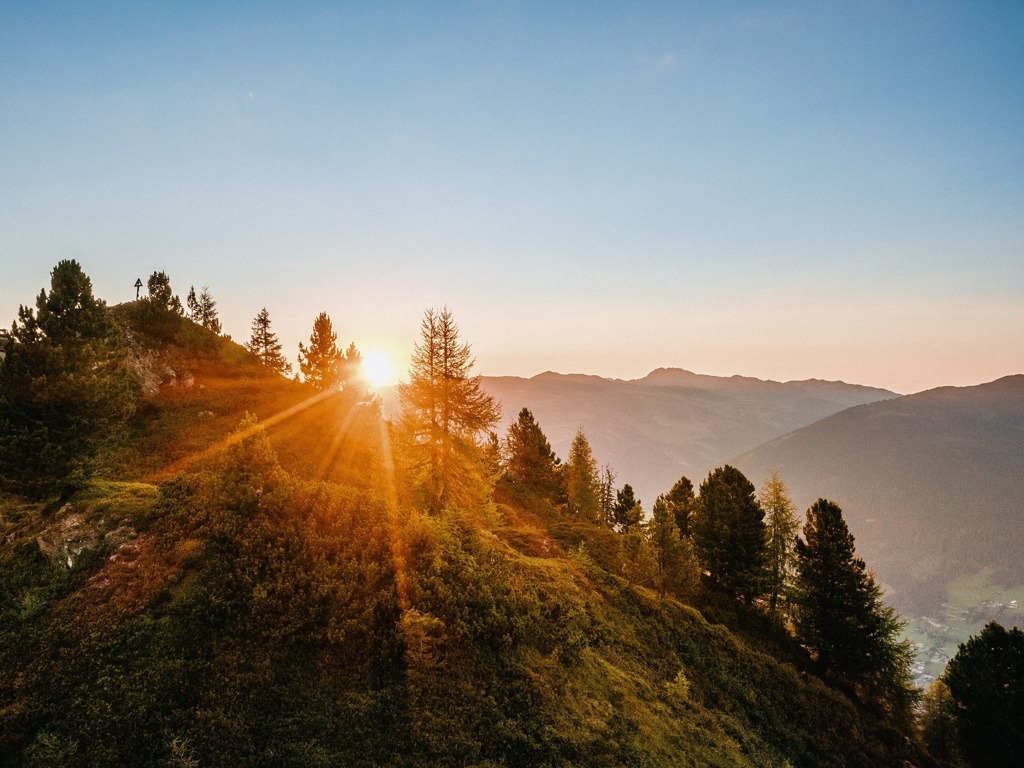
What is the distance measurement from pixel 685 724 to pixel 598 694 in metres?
4.18

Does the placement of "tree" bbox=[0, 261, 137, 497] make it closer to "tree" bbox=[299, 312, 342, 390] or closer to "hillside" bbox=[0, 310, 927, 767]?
"hillside" bbox=[0, 310, 927, 767]

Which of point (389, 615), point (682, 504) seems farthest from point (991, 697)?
point (389, 615)

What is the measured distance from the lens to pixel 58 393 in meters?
19.7

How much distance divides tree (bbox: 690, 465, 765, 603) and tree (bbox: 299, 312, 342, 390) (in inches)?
1718

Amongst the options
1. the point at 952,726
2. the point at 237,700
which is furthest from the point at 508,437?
the point at 237,700

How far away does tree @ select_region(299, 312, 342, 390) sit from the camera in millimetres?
56125

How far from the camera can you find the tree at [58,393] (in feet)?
62.5

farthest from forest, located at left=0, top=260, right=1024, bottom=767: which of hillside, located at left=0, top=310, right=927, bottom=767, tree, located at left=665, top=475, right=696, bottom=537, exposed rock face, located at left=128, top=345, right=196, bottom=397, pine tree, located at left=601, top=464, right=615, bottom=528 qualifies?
pine tree, located at left=601, top=464, right=615, bottom=528

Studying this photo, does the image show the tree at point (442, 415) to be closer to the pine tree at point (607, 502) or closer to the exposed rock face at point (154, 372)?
the exposed rock face at point (154, 372)

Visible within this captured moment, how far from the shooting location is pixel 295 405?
45.6 m

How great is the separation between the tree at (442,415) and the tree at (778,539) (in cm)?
2615

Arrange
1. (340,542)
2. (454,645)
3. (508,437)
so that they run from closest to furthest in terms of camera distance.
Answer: (454,645), (340,542), (508,437)

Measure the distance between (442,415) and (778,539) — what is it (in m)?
31.1

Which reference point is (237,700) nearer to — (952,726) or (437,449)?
(437,449)
